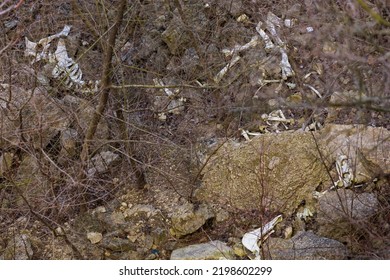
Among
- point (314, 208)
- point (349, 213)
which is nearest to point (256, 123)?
point (314, 208)

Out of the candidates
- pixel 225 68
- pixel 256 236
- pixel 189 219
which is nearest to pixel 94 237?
pixel 189 219

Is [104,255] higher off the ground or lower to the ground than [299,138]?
lower

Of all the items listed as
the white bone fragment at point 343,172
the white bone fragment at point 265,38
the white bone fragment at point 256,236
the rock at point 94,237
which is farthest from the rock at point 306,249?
the white bone fragment at point 265,38

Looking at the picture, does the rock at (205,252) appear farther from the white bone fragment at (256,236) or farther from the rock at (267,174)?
the rock at (267,174)
